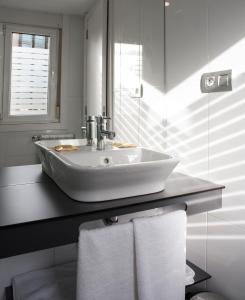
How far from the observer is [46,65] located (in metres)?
1.20

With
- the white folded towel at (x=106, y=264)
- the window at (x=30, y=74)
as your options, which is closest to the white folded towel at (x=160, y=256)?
the white folded towel at (x=106, y=264)

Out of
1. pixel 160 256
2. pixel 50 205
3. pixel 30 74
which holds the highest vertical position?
pixel 30 74

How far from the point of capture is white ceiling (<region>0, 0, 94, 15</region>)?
3.72 ft

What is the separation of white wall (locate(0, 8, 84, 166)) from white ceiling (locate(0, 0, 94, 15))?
0.02 m

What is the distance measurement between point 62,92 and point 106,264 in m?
0.77

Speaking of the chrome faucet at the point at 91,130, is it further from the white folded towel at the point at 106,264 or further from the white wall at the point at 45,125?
the white folded towel at the point at 106,264

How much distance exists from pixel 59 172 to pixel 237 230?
0.79 meters

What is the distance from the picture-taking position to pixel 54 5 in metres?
1.18

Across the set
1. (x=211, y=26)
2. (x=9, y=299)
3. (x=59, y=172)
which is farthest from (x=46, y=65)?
(x=9, y=299)

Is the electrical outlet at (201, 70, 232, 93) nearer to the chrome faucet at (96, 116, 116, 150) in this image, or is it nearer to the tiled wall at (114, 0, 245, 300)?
the tiled wall at (114, 0, 245, 300)

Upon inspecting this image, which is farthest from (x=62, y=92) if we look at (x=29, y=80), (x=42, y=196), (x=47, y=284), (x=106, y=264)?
(x=47, y=284)

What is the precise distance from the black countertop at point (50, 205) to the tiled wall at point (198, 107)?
0.38ft

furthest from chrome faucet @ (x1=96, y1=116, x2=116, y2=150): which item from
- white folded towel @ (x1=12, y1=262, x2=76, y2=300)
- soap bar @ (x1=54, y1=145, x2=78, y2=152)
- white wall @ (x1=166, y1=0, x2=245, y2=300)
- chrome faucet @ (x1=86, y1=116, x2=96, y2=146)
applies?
white folded towel @ (x1=12, y1=262, x2=76, y2=300)

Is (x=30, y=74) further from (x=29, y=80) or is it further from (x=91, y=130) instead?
(x=91, y=130)
